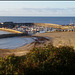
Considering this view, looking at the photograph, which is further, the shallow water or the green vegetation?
the shallow water

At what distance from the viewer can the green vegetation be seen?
600 centimetres

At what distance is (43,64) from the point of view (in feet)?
21.1

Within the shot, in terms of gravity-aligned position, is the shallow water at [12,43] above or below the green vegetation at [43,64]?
below

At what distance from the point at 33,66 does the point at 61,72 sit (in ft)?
4.21

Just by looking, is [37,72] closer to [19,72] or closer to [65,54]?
[19,72]

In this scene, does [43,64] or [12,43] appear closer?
[43,64]

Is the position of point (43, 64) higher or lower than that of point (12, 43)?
higher

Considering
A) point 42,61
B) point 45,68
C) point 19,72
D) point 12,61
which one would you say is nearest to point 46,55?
point 42,61

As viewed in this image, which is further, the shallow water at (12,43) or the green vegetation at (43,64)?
the shallow water at (12,43)

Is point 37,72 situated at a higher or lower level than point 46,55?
lower

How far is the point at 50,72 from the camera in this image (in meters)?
6.38

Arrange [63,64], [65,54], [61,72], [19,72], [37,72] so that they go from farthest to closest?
1. [65,54]
2. [63,64]
3. [61,72]
4. [37,72]
5. [19,72]

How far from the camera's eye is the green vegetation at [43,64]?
19.7 ft

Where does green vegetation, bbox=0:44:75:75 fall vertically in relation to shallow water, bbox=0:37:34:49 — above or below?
above
